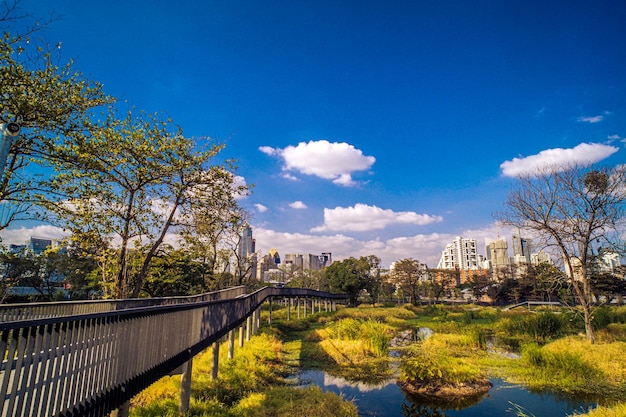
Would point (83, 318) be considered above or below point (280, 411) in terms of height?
above

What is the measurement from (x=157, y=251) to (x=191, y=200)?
323 centimetres

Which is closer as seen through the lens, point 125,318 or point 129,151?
point 125,318

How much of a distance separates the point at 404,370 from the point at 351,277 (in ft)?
176

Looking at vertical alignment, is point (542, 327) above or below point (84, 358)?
below

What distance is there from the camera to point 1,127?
445cm

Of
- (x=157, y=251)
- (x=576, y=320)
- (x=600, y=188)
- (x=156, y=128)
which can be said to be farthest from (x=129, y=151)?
(x=576, y=320)

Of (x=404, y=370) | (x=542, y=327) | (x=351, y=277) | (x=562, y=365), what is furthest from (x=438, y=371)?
(x=351, y=277)

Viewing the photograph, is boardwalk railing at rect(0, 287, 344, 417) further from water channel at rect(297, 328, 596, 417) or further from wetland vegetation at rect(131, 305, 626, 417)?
Result: water channel at rect(297, 328, 596, 417)

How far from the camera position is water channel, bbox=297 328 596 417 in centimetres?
1070

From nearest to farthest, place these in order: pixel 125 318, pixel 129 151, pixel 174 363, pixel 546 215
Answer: pixel 125 318 < pixel 174 363 < pixel 129 151 < pixel 546 215

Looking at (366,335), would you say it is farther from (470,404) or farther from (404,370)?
(470,404)

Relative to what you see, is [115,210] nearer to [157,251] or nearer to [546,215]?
[157,251]

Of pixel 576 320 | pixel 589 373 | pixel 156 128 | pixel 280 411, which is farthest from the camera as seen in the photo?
pixel 576 320

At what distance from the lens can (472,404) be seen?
37.7 ft
